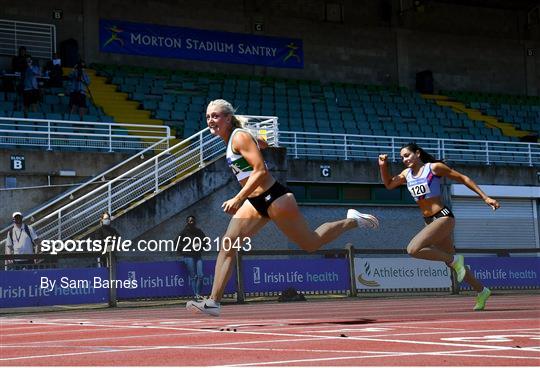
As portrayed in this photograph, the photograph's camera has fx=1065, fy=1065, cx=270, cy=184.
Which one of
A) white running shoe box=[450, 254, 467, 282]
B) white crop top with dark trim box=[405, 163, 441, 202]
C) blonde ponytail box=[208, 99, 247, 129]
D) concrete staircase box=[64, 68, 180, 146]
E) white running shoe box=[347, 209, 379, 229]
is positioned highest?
concrete staircase box=[64, 68, 180, 146]

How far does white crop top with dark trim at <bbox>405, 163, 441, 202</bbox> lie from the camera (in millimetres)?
13656

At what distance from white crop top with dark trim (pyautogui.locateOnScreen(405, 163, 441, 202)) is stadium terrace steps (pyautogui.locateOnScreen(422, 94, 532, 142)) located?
28001 mm

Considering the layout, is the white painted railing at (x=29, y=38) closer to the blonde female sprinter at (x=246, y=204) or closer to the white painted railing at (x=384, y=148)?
the white painted railing at (x=384, y=148)

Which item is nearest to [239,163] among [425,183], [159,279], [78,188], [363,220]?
[363,220]

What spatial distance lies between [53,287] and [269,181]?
10070 millimetres

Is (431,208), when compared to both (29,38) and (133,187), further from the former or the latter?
(29,38)

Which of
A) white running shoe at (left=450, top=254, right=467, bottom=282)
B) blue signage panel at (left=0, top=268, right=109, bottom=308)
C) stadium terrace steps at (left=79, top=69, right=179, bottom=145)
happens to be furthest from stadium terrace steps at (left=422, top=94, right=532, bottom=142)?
white running shoe at (left=450, top=254, right=467, bottom=282)

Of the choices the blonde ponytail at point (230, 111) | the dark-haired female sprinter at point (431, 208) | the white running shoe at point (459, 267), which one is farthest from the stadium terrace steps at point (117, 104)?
the blonde ponytail at point (230, 111)

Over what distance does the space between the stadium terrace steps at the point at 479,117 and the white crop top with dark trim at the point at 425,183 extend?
91.9 feet

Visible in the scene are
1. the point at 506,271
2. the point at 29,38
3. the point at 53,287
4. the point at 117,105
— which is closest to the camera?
the point at 53,287

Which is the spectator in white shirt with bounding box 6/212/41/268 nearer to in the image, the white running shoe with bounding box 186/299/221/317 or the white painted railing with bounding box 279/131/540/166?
the white painted railing with bounding box 279/131/540/166

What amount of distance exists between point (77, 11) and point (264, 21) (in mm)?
7970

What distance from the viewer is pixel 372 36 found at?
45.0 metres

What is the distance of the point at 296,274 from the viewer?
22844 mm
